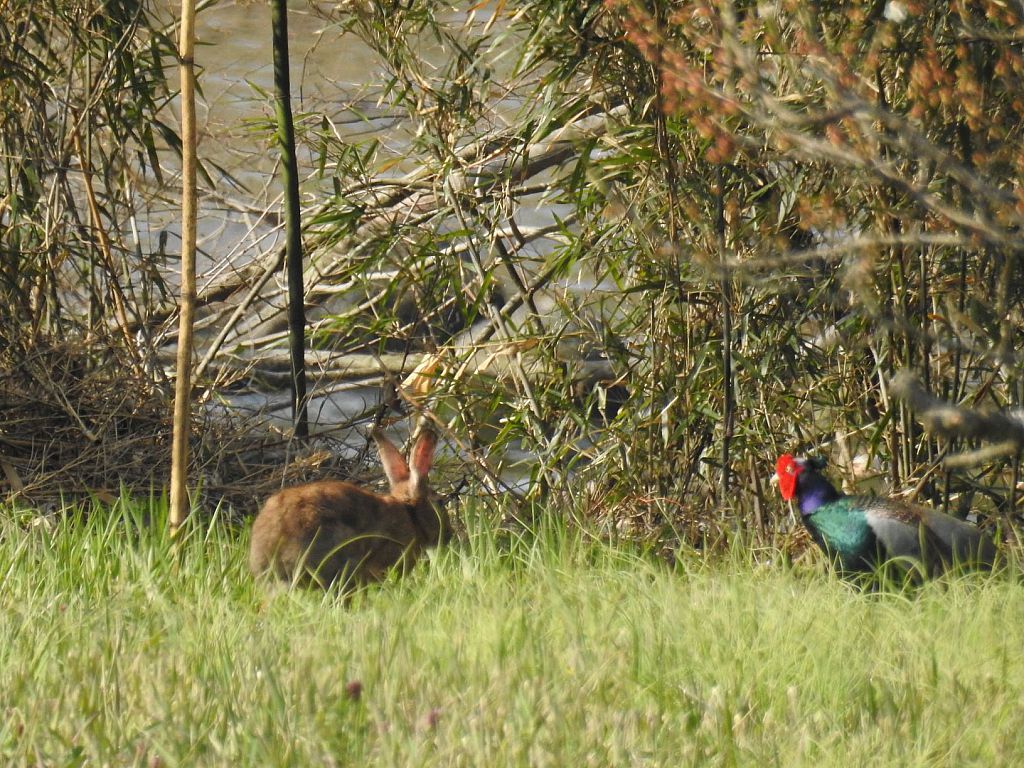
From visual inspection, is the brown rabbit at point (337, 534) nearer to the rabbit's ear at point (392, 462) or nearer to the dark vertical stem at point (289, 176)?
the rabbit's ear at point (392, 462)

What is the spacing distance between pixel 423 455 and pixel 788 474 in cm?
127

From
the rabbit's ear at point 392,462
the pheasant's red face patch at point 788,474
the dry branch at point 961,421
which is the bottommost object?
the pheasant's red face patch at point 788,474

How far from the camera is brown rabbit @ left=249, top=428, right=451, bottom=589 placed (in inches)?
152

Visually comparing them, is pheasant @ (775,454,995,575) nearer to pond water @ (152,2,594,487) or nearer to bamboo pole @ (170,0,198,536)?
pond water @ (152,2,594,487)

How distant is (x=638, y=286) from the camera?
5062 mm

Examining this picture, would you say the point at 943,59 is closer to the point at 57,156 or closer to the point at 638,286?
the point at 638,286

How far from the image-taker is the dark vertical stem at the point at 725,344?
4.83 m

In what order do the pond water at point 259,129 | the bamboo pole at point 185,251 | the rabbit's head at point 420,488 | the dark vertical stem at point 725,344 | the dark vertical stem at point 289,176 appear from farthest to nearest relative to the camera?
the pond water at point 259,129 < the dark vertical stem at point 289,176 < the dark vertical stem at point 725,344 < the rabbit's head at point 420,488 < the bamboo pole at point 185,251

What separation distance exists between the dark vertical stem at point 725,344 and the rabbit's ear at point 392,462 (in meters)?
1.18

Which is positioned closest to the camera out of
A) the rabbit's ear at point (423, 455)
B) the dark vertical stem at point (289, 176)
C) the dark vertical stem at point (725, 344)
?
the rabbit's ear at point (423, 455)

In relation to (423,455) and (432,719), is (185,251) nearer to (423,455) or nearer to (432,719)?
(423,455)

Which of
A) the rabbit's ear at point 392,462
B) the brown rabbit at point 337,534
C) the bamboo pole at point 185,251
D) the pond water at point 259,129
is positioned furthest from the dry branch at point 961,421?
the pond water at point 259,129

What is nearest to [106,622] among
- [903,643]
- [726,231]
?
[903,643]

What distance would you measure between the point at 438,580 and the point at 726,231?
1.89 m
